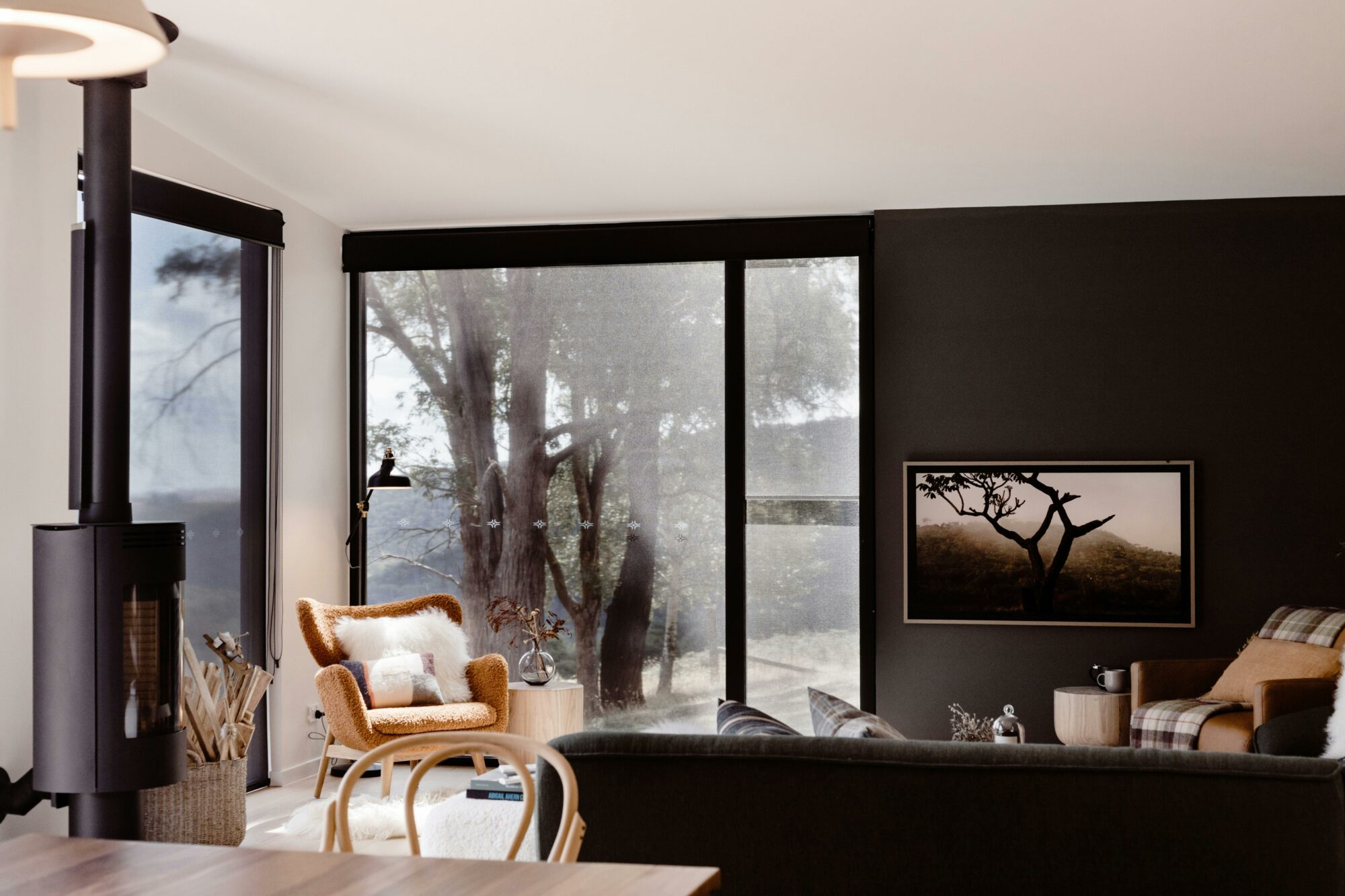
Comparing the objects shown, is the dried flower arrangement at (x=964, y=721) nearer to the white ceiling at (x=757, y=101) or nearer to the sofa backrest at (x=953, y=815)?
the white ceiling at (x=757, y=101)

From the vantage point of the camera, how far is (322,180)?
5953mm

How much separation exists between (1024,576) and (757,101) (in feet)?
8.70

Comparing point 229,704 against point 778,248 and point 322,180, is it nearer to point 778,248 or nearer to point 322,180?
point 322,180

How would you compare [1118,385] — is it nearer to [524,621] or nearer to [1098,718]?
[1098,718]

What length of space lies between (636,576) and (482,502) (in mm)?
927

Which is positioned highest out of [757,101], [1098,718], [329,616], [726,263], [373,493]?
[757,101]

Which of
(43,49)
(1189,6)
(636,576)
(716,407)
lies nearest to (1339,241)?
(1189,6)

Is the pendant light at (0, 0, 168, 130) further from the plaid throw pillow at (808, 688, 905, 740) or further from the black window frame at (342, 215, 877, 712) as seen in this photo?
the black window frame at (342, 215, 877, 712)

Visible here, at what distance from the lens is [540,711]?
5855mm

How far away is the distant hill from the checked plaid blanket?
69 cm

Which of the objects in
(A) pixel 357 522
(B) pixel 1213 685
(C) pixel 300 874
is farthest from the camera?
(A) pixel 357 522

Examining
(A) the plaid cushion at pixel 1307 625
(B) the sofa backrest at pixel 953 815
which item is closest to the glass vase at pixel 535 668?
(A) the plaid cushion at pixel 1307 625

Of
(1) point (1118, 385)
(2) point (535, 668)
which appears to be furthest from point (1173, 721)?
(2) point (535, 668)

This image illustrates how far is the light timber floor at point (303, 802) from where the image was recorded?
189 inches
